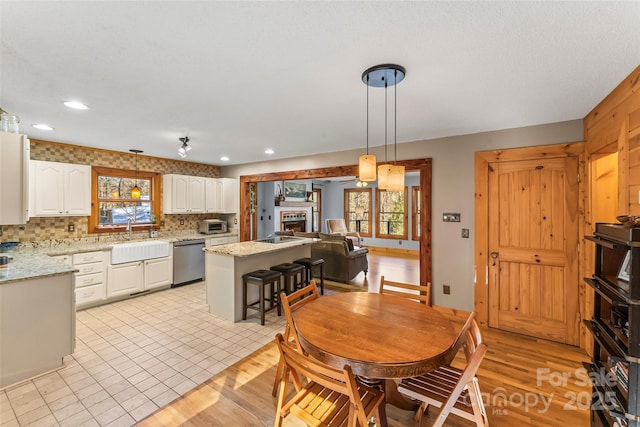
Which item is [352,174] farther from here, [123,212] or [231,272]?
[123,212]

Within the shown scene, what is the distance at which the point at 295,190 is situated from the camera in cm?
877

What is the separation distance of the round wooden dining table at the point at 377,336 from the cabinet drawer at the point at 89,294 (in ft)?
11.9

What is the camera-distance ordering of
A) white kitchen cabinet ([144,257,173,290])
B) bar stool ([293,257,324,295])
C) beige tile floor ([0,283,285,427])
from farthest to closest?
white kitchen cabinet ([144,257,173,290]) → bar stool ([293,257,324,295]) → beige tile floor ([0,283,285,427])

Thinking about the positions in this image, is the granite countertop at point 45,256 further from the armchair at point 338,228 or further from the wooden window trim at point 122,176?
the armchair at point 338,228

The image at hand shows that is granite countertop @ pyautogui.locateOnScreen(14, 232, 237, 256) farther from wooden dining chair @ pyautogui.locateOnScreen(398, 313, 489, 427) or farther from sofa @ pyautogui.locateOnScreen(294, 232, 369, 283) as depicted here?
wooden dining chair @ pyautogui.locateOnScreen(398, 313, 489, 427)

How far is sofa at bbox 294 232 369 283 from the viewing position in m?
5.22

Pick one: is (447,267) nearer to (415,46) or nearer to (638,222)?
(638,222)

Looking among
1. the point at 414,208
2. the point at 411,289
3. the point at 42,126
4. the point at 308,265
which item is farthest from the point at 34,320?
the point at 414,208

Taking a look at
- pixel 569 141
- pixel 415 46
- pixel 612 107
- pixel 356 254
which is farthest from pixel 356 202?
pixel 415 46

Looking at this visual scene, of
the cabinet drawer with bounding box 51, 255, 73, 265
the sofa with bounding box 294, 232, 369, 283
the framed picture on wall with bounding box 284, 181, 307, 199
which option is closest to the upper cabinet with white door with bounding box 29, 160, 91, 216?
the cabinet drawer with bounding box 51, 255, 73, 265

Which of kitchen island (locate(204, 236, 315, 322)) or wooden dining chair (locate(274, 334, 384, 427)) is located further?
kitchen island (locate(204, 236, 315, 322))

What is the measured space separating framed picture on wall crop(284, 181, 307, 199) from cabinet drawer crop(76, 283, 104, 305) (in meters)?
5.08

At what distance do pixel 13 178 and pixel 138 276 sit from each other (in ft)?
8.12

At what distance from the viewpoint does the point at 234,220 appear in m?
6.31
